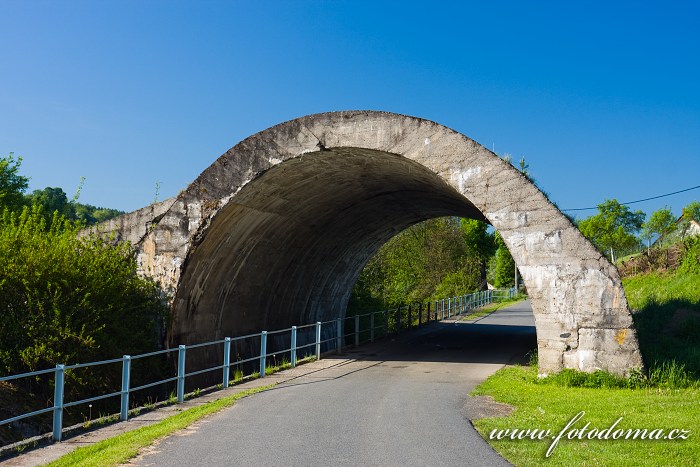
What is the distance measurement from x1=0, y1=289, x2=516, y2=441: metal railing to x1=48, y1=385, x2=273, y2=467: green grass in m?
0.73

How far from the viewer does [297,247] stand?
19.0 meters

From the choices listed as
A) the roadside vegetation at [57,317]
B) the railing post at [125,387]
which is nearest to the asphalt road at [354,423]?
the railing post at [125,387]

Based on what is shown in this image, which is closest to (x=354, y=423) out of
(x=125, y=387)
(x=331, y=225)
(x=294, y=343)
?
(x=125, y=387)

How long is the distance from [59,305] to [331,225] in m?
8.88

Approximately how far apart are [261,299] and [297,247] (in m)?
1.82

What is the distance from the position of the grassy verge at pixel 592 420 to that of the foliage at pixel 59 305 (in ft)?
24.5

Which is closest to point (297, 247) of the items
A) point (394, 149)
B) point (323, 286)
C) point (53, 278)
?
point (323, 286)

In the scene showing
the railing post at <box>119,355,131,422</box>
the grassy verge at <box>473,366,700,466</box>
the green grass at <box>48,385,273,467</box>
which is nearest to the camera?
the grassy verge at <box>473,366,700,466</box>

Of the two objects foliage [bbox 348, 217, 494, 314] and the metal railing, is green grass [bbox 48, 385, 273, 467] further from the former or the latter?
foliage [bbox 348, 217, 494, 314]

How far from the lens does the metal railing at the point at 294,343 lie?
27.6ft

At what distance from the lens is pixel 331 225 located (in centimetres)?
1980

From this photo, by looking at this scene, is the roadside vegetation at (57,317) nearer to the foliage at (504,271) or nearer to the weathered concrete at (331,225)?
the weathered concrete at (331,225)

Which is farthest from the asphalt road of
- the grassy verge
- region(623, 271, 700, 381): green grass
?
region(623, 271, 700, 381): green grass

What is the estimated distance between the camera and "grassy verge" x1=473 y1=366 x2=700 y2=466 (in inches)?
277
